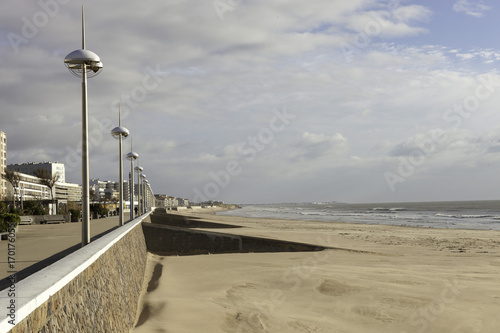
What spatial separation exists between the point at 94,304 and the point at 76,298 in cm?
72

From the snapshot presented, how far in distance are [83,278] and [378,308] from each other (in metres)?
7.15

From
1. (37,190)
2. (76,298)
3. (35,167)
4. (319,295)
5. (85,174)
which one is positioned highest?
Answer: (35,167)

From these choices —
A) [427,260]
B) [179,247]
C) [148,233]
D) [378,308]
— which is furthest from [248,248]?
[378,308]

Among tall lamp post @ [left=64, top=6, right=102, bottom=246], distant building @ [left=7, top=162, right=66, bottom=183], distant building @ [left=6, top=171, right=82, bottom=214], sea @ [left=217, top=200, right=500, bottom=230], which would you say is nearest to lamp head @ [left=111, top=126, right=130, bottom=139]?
tall lamp post @ [left=64, top=6, right=102, bottom=246]

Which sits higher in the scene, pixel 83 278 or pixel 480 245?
pixel 83 278

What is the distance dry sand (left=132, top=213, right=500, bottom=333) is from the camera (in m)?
9.07

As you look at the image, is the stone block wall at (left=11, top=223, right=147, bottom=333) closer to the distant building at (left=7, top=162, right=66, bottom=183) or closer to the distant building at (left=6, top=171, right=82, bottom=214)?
the distant building at (left=6, top=171, right=82, bottom=214)

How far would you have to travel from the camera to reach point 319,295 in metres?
11.3

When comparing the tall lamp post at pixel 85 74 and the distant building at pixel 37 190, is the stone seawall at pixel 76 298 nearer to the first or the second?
the tall lamp post at pixel 85 74

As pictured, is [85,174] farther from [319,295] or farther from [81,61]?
[319,295]

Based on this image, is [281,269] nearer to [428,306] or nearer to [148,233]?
[428,306]

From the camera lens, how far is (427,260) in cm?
1786

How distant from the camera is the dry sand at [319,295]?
357 inches

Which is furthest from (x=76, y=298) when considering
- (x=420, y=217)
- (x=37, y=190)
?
(x=37, y=190)
